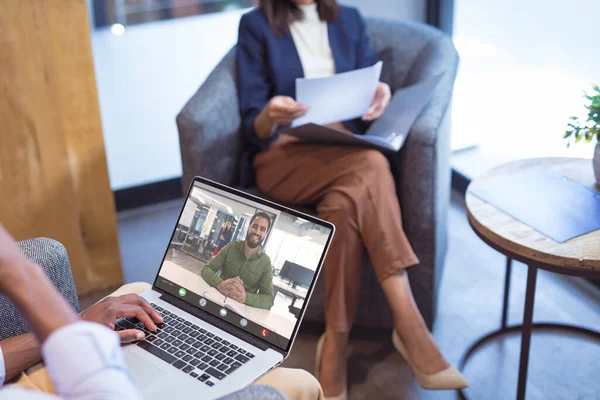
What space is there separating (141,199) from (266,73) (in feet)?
3.28

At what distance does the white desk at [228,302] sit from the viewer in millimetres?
1199

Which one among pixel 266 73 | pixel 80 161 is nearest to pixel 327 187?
pixel 266 73

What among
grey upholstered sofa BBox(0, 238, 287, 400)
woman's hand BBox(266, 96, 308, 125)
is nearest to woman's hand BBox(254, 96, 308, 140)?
Answer: woman's hand BBox(266, 96, 308, 125)

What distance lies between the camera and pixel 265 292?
1.22 m

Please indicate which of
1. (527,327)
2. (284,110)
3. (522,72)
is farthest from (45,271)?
(522,72)

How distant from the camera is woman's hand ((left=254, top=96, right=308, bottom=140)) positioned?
1.91 m

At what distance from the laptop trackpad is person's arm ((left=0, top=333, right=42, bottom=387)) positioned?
0.57 feet

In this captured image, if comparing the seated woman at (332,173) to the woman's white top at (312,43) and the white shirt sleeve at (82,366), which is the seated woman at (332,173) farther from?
the white shirt sleeve at (82,366)

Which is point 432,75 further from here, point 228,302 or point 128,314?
point 128,314

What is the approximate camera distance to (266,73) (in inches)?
86.7

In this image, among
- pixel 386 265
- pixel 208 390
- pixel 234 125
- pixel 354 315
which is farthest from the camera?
pixel 234 125

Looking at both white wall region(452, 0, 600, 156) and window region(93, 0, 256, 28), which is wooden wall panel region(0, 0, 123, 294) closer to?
window region(93, 0, 256, 28)

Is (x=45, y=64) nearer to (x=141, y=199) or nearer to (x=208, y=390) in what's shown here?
(x=141, y=199)

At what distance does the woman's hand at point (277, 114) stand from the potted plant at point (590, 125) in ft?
2.24
